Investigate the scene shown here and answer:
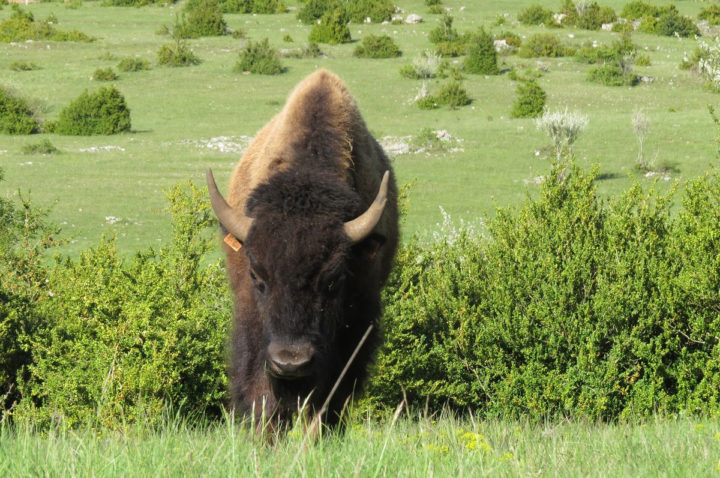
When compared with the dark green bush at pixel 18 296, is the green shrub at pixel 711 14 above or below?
above

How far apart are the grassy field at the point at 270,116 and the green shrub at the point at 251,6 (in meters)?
7.28

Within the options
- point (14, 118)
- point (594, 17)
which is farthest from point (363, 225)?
point (594, 17)

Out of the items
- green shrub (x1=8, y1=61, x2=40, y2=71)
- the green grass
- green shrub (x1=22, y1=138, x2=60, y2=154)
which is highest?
the green grass

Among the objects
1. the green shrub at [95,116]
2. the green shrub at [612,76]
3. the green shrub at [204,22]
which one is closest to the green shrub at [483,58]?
the green shrub at [612,76]

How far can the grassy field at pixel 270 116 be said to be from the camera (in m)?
30.4

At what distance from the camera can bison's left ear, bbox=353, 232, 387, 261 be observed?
696cm

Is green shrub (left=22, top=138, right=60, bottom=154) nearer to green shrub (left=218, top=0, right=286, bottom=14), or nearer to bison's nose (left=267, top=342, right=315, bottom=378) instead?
bison's nose (left=267, top=342, right=315, bottom=378)

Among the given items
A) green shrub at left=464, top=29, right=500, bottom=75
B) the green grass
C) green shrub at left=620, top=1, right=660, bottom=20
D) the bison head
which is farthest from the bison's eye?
green shrub at left=620, top=1, right=660, bottom=20

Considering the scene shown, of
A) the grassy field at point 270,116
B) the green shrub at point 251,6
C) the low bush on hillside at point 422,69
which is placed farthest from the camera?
the green shrub at point 251,6

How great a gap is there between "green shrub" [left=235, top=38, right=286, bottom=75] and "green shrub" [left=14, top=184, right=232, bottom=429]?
4067cm

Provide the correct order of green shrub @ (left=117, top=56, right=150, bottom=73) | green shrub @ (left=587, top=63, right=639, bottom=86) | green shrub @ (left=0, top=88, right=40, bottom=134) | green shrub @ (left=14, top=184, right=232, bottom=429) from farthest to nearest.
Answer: green shrub @ (left=117, top=56, right=150, bottom=73), green shrub @ (left=587, top=63, right=639, bottom=86), green shrub @ (left=0, top=88, right=40, bottom=134), green shrub @ (left=14, top=184, right=232, bottom=429)

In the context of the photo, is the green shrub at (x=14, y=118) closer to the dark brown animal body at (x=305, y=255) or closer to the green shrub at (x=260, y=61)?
the green shrub at (x=260, y=61)

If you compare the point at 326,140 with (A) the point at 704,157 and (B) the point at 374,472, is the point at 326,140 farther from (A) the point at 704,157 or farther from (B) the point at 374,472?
(A) the point at 704,157

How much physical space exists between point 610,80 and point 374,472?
4924cm
